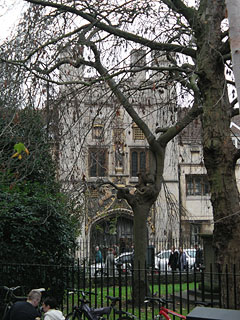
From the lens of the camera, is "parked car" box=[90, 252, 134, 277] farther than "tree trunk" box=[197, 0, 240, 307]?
→ No

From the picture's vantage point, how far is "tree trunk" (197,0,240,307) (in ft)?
27.5

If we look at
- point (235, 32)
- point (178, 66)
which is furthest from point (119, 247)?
point (235, 32)

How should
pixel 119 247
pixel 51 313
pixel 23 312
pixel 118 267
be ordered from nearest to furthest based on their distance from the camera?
pixel 23 312
pixel 51 313
pixel 118 267
pixel 119 247

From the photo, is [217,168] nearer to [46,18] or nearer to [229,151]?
[229,151]

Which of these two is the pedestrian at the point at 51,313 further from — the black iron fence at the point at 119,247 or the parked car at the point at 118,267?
the black iron fence at the point at 119,247

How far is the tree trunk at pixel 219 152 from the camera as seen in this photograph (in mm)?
8383

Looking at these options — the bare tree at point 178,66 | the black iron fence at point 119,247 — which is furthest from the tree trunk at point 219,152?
the black iron fence at point 119,247

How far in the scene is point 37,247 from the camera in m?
10.5

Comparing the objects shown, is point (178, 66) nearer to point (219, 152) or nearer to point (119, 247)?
point (219, 152)

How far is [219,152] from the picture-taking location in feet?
28.1

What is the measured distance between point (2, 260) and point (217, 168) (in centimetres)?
501

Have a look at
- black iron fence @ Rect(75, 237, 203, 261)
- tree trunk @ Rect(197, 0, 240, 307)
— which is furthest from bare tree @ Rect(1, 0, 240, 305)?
black iron fence @ Rect(75, 237, 203, 261)

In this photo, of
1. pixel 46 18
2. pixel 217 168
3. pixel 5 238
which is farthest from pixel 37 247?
pixel 46 18

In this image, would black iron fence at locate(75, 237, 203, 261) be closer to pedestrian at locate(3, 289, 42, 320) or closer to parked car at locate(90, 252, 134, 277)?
parked car at locate(90, 252, 134, 277)
